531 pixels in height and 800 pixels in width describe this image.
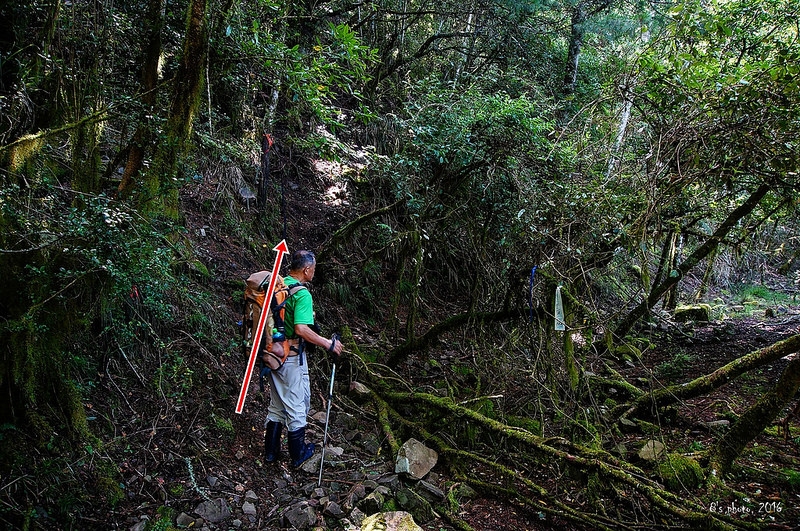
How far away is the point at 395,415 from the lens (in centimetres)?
539

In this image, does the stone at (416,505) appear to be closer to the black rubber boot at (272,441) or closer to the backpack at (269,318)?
the black rubber boot at (272,441)

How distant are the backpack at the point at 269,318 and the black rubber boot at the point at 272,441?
49cm

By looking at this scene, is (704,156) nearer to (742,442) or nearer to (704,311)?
(742,442)

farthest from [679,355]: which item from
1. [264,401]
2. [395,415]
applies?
[264,401]

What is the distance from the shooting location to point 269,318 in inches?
162

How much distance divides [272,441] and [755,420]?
4.25 meters

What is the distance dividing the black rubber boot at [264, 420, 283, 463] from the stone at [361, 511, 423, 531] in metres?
1.13

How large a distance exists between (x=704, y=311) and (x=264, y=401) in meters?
11.1

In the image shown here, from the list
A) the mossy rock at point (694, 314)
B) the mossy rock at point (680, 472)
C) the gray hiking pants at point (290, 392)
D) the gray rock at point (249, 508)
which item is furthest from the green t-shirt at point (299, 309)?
the mossy rock at point (694, 314)

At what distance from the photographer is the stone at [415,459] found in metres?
4.41

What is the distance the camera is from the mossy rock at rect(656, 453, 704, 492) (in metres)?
4.30

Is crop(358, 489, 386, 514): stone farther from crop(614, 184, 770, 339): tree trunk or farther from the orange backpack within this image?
crop(614, 184, 770, 339): tree trunk

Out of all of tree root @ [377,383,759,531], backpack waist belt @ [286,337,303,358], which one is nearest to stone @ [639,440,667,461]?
tree root @ [377,383,759,531]

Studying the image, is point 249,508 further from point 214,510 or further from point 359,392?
point 359,392
